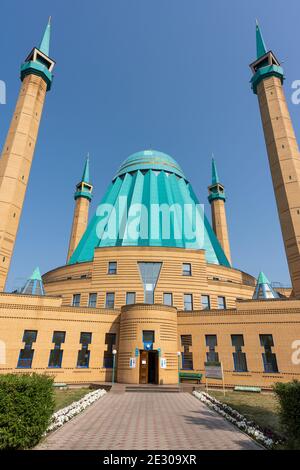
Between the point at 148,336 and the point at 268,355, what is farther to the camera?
the point at 148,336

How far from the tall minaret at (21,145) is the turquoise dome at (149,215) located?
34.8ft

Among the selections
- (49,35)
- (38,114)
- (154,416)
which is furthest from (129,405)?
(49,35)

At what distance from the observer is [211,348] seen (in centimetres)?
2453

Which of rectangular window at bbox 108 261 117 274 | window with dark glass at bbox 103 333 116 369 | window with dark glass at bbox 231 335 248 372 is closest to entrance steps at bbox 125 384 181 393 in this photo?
window with dark glass at bbox 103 333 116 369

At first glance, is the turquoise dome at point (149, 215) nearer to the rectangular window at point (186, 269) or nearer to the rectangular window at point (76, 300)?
the rectangular window at point (186, 269)

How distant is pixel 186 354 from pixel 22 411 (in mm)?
20163

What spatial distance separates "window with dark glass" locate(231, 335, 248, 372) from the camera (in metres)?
23.2

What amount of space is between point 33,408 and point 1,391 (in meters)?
1.17

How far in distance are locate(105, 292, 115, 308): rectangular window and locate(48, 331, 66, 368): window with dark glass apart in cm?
635

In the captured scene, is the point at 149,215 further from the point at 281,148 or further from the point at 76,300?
the point at 281,148

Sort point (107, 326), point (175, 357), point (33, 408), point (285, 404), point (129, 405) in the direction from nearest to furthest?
point (33, 408) → point (285, 404) → point (129, 405) → point (175, 357) → point (107, 326)

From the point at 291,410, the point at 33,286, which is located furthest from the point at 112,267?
the point at 291,410
